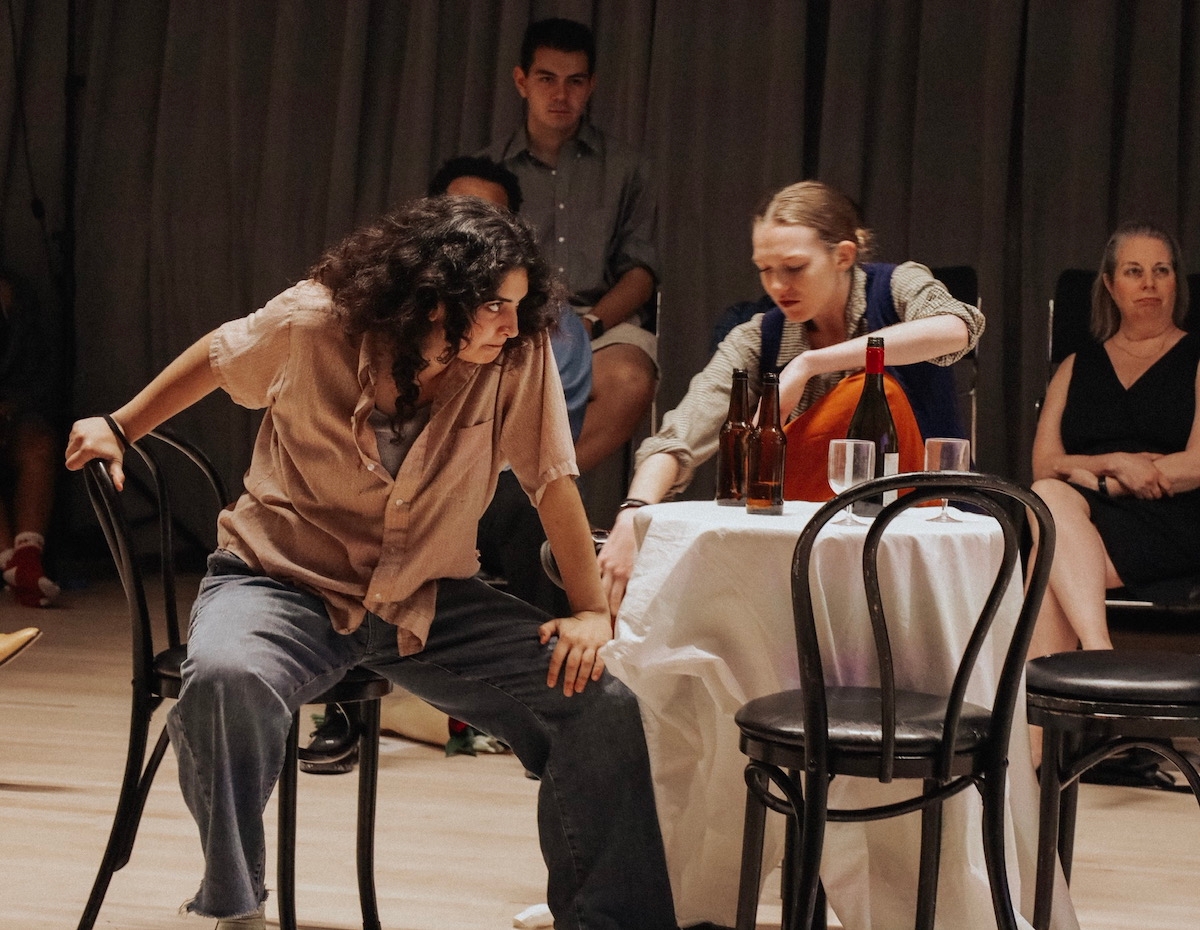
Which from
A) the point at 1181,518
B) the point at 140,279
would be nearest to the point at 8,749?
the point at 1181,518

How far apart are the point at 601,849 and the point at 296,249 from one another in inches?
171

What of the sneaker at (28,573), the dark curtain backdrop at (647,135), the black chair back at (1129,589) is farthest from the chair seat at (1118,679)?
the sneaker at (28,573)

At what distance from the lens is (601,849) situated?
2.00 m

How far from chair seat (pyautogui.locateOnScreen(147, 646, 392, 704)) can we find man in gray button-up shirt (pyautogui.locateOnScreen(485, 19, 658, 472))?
6.65ft

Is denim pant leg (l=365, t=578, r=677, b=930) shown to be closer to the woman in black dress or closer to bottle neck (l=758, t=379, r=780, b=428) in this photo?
bottle neck (l=758, t=379, r=780, b=428)

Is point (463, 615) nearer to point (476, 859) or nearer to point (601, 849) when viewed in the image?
point (601, 849)

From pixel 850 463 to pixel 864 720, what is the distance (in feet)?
1.35

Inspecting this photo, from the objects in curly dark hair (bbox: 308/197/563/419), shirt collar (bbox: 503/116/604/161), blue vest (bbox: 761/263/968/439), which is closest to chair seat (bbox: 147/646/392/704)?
curly dark hair (bbox: 308/197/563/419)

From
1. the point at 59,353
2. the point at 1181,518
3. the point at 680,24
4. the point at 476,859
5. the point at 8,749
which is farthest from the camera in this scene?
the point at 59,353

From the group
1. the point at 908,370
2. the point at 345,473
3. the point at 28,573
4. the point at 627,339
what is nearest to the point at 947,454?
the point at 908,370

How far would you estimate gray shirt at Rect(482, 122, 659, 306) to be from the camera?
430cm

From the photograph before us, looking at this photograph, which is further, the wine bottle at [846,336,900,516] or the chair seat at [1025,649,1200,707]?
the wine bottle at [846,336,900,516]

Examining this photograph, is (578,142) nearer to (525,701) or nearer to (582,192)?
(582,192)

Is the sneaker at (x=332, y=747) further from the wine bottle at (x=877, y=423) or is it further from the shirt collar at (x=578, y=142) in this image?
the shirt collar at (x=578, y=142)
